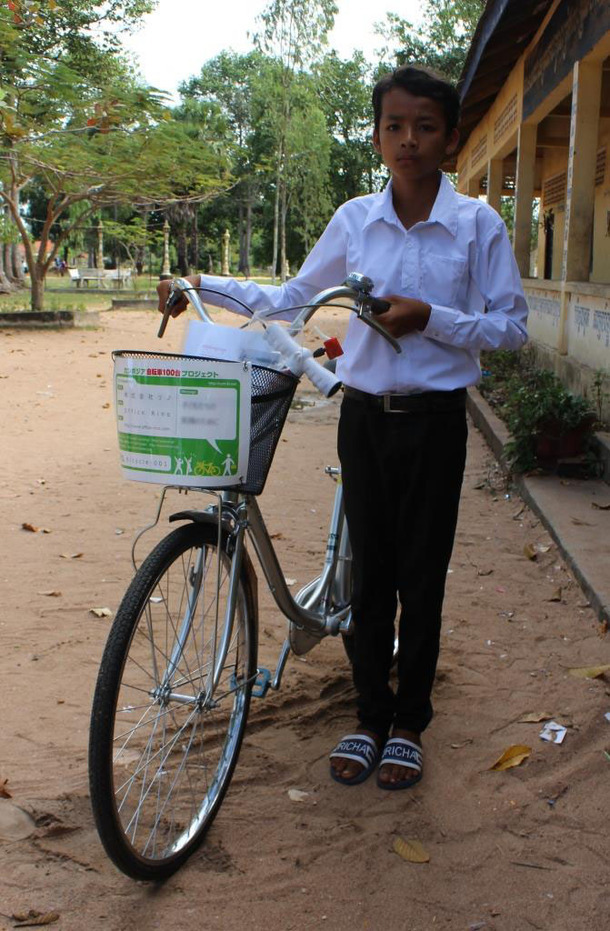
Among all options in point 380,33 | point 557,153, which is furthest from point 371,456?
point 380,33

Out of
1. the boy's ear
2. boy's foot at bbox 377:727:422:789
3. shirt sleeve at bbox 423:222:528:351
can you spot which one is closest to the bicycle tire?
boy's foot at bbox 377:727:422:789

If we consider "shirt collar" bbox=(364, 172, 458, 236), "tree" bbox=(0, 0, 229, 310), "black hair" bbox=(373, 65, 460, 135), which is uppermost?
"tree" bbox=(0, 0, 229, 310)

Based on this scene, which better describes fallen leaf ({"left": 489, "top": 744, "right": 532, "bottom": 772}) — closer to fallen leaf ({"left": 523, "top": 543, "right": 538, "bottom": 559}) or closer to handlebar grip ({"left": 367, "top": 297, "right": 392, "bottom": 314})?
handlebar grip ({"left": 367, "top": 297, "right": 392, "bottom": 314})

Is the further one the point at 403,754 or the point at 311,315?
the point at 403,754

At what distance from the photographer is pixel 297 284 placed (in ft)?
9.07

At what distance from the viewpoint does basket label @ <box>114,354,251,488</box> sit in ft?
6.64

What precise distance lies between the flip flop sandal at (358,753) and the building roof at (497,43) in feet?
24.9

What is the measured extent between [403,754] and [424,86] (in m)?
1.86

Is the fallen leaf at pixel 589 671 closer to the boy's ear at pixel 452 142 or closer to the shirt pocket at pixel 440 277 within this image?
the shirt pocket at pixel 440 277

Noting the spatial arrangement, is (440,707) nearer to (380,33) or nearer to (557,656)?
(557,656)

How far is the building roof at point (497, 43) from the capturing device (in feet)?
29.9

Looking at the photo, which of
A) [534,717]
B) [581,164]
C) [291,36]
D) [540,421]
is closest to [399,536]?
[534,717]

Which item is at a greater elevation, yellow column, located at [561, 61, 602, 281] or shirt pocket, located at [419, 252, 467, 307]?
A: yellow column, located at [561, 61, 602, 281]

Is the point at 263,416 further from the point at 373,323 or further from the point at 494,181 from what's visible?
the point at 494,181
